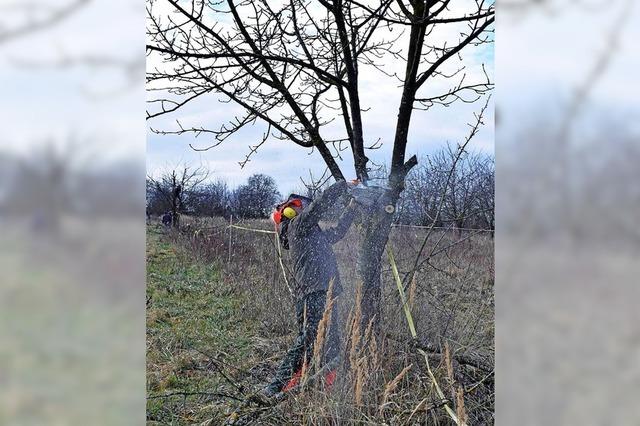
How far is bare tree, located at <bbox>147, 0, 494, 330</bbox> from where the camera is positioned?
72.7 inches

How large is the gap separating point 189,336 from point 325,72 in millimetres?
1305

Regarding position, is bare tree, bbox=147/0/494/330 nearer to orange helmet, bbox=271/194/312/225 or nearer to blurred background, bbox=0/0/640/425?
orange helmet, bbox=271/194/312/225

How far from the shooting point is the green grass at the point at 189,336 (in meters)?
1.93

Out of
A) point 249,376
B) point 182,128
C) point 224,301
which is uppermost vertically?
point 182,128

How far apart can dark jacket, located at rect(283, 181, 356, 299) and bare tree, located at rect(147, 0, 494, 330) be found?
0.25 ft
